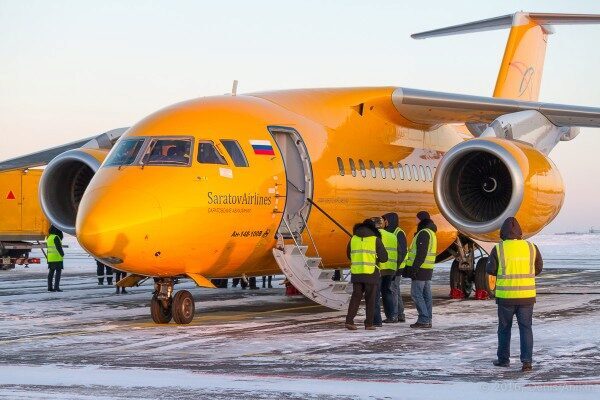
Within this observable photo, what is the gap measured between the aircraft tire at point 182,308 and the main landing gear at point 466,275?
23.6 ft

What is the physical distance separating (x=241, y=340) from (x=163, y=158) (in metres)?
3.09

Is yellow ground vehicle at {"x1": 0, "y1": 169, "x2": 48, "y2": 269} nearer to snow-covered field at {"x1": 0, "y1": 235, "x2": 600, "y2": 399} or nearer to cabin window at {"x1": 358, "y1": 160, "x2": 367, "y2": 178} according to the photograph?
snow-covered field at {"x1": 0, "y1": 235, "x2": 600, "y2": 399}

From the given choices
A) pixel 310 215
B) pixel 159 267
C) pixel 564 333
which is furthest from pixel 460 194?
pixel 159 267

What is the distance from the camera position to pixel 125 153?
14.9m

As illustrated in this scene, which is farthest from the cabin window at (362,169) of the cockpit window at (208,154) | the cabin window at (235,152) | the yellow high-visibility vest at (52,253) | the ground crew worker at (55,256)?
the yellow high-visibility vest at (52,253)

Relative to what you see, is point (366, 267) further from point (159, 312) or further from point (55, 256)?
point (55, 256)

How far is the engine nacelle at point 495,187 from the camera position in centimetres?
1661

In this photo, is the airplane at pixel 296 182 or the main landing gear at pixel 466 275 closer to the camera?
the airplane at pixel 296 182

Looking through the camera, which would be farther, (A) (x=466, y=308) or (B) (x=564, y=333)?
(A) (x=466, y=308)

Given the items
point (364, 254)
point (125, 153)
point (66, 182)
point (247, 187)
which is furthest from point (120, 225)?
point (66, 182)

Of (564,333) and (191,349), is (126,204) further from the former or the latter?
(564,333)

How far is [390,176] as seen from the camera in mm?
18844

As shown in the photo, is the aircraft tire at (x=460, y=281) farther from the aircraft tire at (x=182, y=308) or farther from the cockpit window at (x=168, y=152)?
the cockpit window at (x=168, y=152)

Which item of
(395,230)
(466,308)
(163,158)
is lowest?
(466,308)
